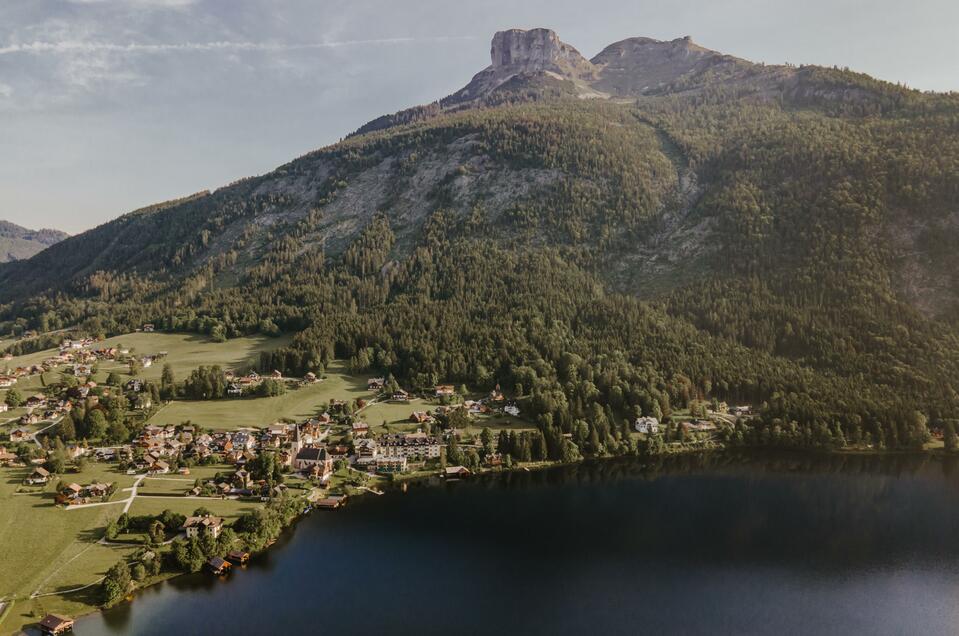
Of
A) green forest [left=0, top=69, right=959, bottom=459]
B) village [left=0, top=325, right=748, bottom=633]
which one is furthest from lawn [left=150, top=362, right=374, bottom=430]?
Result: green forest [left=0, top=69, right=959, bottom=459]

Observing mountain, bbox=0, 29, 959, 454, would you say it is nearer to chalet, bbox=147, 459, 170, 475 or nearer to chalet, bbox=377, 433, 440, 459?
chalet, bbox=377, 433, 440, 459

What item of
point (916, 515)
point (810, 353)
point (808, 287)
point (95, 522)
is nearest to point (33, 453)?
point (95, 522)

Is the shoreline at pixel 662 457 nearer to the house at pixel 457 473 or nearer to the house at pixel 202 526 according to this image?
Answer: the house at pixel 457 473

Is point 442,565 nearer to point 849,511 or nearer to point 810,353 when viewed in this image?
point 849,511

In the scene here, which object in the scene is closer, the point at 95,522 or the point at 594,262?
the point at 95,522

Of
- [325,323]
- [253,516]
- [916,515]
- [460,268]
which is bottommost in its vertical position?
[916,515]

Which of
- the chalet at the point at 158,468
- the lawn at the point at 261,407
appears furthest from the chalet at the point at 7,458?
the lawn at the point at 261,407

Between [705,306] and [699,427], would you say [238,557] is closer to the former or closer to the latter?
[699,427]
